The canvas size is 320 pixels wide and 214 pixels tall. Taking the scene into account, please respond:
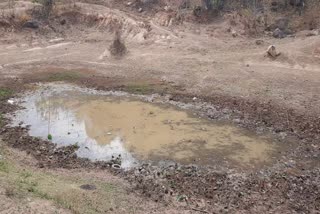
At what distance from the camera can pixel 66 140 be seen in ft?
46.0

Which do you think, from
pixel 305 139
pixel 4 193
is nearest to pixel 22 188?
pixel 4 193

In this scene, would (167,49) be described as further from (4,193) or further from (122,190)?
(4,193)

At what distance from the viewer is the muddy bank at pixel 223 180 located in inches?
417

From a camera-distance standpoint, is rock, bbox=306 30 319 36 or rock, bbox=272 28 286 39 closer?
rock, bbox=306 30 319 36

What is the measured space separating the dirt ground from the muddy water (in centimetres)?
69

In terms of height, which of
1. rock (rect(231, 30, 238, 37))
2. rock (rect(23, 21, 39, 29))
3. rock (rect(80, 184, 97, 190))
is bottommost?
rock (rect(23, 21, 39, 29))

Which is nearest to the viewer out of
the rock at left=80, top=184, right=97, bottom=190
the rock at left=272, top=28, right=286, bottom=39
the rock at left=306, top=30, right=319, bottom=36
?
the rock at left=80, top=184, right=97, bottom=190

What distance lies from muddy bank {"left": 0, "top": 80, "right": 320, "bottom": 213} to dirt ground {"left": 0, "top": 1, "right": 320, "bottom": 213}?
26 mm

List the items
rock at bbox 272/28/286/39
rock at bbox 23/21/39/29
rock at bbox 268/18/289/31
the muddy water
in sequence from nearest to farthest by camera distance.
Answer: the muddy water → rock at bbox 272/28/286/39 → rock at bbox 268/18/289/31 → rock at bbox 23/21/39/29

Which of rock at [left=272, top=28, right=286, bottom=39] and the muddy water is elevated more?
rock at [left=272, top=28, right=286, bottom=39]

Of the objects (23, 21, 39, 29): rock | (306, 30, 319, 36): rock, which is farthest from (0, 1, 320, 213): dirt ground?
(23, 21, 39, 29): rock

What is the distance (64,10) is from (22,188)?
58.1 feet

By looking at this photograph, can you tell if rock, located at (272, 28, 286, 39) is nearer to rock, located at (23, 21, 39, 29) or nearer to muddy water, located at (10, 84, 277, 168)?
muddy water, located at (10, 84, 277, 168)

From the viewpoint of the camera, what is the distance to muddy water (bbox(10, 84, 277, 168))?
514 inches
